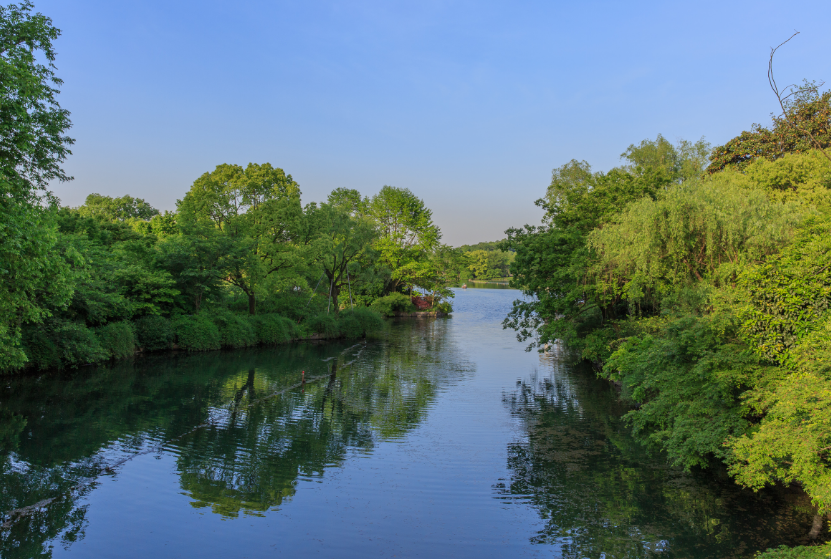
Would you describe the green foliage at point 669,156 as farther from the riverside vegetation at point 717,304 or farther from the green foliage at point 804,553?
the green foliage at point 804,553

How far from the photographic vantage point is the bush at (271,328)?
38625 mm

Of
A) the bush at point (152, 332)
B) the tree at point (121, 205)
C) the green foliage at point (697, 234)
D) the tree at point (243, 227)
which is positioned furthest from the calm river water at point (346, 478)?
the tree at point (121, 205)

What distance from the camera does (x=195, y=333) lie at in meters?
34.0

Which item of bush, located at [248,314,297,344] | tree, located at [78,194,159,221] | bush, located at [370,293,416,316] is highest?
tree, located at [78,194,159,221]

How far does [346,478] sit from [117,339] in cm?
2156

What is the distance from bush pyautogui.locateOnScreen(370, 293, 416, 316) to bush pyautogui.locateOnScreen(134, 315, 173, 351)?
104 feet

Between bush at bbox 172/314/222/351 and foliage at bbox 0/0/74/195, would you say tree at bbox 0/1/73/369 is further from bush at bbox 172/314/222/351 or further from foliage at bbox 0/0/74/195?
bush at bbox 172/314/222/351

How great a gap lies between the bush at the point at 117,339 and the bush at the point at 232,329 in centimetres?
605

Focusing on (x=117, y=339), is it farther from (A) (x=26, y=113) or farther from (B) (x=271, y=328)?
(A) (x=26, y=113)

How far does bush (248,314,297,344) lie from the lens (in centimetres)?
3862

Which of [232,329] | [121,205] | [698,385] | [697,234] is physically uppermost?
[121,205]

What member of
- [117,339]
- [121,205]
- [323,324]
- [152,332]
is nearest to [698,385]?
[117,339]

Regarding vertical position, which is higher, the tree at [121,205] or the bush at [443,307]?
the tree at [121,205]

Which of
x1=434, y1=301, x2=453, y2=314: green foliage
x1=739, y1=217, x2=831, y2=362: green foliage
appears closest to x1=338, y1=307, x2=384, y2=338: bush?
x1=434, y1=301, x2=453, y2=314: green foliage
